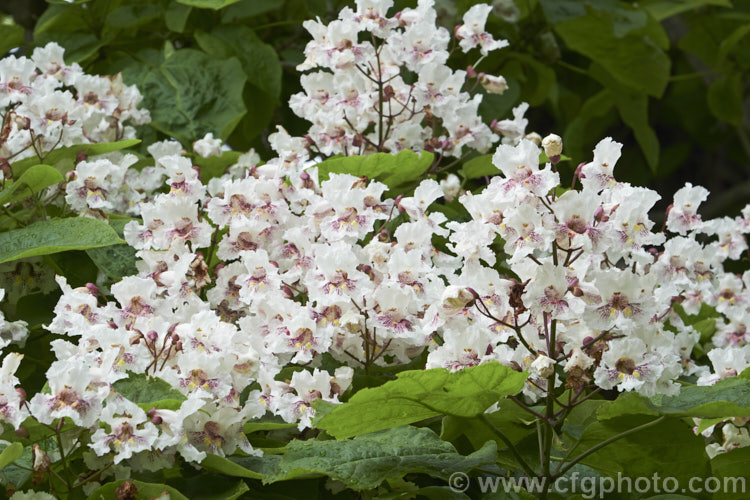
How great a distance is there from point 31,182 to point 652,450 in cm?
90

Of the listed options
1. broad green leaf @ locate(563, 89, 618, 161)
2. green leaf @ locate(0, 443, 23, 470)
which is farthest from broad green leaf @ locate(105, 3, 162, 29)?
green leaf @ locate(0, 443, 23, 470)

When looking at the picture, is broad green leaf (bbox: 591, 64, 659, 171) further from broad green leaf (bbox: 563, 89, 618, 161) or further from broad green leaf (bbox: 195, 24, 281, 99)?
broad green leaf (bbox: 195, 24, 281, 99)

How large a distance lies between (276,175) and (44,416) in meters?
0.51

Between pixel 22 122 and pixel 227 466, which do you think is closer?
pixel 227 466

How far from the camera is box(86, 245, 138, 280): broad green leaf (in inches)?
51.8

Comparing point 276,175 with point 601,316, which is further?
point 276,175

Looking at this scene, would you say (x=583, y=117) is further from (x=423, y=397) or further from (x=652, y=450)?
(x=423, y=397)

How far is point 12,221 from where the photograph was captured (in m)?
1.42

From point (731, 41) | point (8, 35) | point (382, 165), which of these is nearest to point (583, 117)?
point (731, 41)

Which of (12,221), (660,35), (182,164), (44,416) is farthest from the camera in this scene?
(660,35)

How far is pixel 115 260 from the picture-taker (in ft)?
4.37

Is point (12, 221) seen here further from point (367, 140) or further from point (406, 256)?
point (406, 256)

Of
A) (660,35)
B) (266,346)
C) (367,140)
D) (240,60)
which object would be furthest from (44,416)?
(660,35)

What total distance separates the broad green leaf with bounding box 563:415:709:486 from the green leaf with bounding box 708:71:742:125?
186cm
